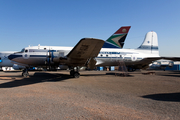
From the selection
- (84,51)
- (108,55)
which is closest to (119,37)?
(108,55)

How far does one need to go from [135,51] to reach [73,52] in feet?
34.0

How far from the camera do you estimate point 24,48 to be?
14289mm

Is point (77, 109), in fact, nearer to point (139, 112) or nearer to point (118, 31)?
point (139, 112)

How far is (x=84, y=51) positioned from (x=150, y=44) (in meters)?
12.7

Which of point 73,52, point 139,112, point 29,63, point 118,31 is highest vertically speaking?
point 118,31

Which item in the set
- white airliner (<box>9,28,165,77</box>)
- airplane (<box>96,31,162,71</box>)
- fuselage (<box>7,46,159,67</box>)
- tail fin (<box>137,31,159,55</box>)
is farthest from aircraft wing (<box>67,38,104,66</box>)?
tail fin (<box>137,31,159,55</box>)

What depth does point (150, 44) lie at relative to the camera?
65.4ft

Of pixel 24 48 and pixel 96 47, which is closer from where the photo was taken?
pixel 96 47

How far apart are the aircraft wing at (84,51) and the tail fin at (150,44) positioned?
10.2 m

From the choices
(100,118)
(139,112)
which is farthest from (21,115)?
(139,112)

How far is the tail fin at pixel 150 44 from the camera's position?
19.7 metres

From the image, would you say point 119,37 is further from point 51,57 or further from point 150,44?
point 51,57

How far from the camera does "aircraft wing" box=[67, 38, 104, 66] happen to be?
34.3 ft

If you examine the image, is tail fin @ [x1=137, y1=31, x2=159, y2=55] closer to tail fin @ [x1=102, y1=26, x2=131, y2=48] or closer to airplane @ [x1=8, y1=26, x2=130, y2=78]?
tail fin @ [x1=102, y1=26, x2=131, y2=48]
